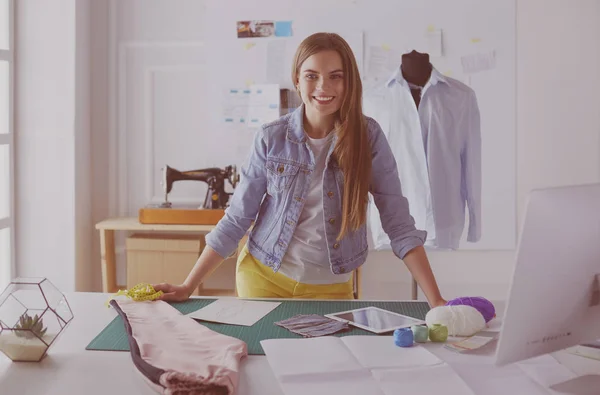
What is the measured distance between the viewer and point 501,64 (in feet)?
12.8

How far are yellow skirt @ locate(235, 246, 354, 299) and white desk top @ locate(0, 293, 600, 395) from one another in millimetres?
602

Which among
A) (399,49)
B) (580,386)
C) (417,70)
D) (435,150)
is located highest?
(399,49)

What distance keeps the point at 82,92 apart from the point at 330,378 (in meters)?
2.93

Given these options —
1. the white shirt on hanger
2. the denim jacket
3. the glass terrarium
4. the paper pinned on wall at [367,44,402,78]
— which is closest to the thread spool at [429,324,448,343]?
the denim jacket

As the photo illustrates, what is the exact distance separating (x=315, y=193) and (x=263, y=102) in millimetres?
1956

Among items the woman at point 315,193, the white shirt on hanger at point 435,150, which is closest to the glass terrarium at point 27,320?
the woman at point 315,193

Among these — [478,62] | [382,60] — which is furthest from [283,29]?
[478,62]

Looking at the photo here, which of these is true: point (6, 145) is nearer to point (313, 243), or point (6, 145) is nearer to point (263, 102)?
point (263, 102)

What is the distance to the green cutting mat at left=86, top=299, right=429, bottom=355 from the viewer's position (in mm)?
1530

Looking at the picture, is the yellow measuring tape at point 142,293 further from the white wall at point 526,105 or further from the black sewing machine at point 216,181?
the white wall at point 526,105

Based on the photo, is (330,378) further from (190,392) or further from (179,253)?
(179,253)

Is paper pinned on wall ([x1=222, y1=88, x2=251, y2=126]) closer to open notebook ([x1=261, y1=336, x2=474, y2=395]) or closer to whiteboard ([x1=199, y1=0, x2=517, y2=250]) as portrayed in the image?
whiteboard ([x1=199, y1=0, x2=517, y2=250])

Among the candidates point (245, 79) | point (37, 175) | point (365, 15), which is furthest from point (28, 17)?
point (365, 15)

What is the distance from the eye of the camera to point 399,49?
3908mm
